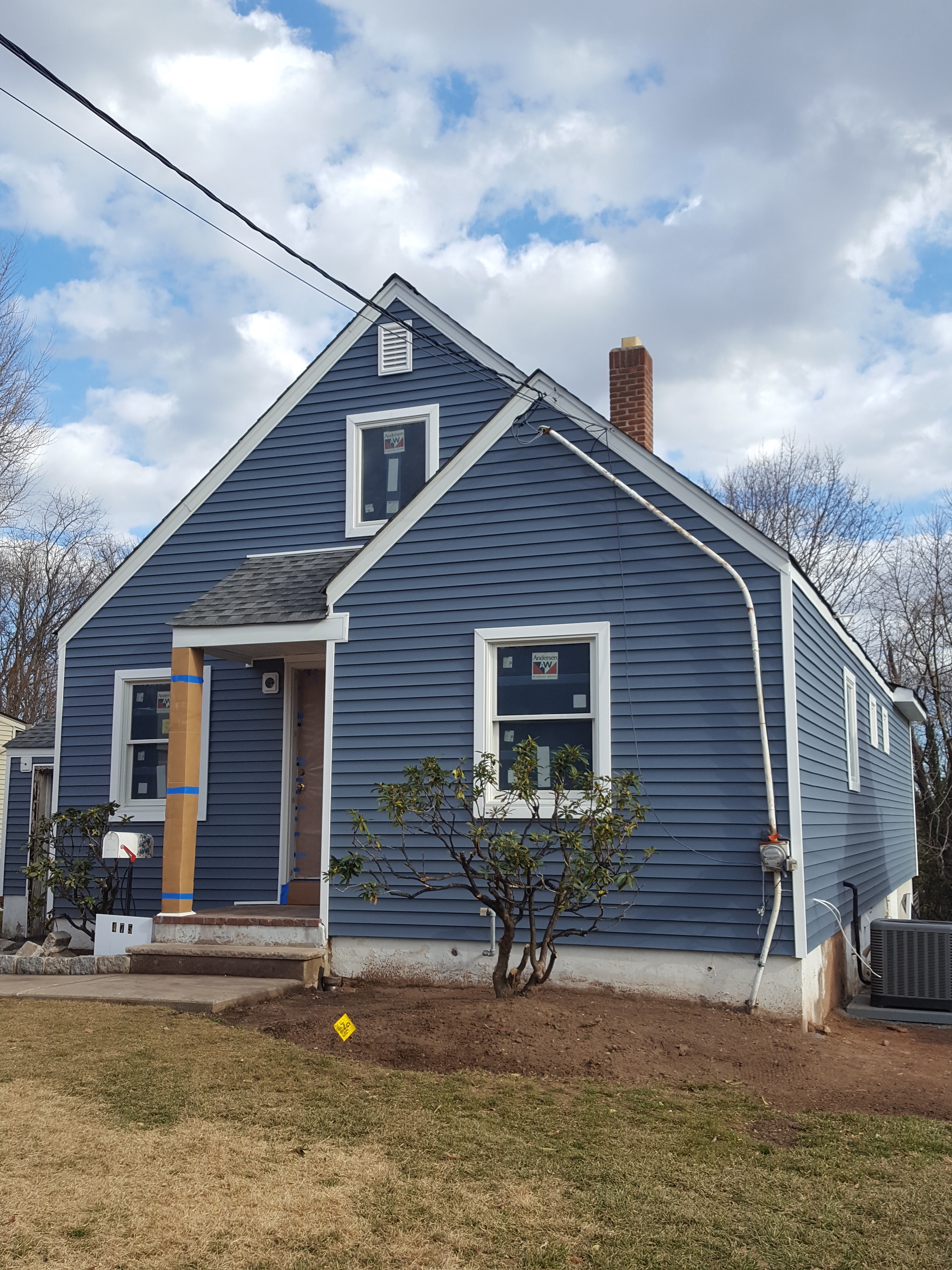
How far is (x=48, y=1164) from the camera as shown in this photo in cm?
465

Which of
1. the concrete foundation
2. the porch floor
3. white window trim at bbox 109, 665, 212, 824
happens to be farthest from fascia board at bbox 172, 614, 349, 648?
the porch floor

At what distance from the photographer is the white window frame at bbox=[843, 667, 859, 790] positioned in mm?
11898

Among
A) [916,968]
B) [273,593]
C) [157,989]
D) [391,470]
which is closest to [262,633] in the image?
[273,593]

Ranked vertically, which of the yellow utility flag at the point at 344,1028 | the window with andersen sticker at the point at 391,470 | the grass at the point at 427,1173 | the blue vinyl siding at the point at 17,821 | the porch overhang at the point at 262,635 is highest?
the window with andersen sticker at the point at 391,470

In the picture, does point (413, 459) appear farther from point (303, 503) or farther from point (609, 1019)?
point (609, 1019)

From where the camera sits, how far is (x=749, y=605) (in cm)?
850

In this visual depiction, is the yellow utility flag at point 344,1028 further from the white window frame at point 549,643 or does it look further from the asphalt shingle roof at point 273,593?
the asphalt shingle roof at point 273,593

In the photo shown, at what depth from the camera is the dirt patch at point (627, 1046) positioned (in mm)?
6375

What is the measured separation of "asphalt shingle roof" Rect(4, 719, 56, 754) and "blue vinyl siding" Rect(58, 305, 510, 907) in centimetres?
437

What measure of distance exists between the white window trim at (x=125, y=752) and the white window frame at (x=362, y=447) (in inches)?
88.3

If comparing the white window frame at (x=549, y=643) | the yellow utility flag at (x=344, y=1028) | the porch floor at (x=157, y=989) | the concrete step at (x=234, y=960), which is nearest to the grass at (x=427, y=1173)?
the yellow utility flag at (x=344, y=1028)

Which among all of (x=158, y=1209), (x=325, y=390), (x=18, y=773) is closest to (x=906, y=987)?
(x=158, y=1209)

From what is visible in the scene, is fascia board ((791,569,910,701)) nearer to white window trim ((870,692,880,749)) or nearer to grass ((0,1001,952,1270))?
white window trim ((870,692,880,749))

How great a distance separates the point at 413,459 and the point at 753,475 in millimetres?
25122
